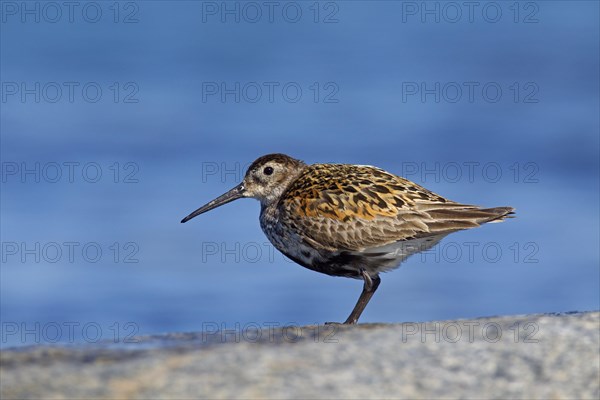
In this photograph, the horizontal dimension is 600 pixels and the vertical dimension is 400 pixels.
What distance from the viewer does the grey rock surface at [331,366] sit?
15.2 feet

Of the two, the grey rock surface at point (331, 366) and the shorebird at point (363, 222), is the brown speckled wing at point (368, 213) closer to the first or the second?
the shorebird at point (363, 222)

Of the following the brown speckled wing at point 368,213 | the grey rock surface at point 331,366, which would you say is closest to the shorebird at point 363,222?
the brown speckled wing at point 368,213

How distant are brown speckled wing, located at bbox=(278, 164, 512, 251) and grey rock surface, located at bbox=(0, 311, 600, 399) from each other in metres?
3.09

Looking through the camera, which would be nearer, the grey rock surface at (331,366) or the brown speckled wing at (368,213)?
the grey rock surface at (331,366)

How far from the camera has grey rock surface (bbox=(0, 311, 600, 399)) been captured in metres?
4.63

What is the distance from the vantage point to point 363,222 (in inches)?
352

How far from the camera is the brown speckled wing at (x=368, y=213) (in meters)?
8.87

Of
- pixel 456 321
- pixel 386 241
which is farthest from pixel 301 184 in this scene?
→ pixel 456 321

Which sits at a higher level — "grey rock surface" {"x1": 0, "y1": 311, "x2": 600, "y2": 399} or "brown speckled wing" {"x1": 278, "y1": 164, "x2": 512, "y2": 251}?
"brown speckled wing" {"x1": 278, "y1": 164, "x2": 512, "y2": 251}

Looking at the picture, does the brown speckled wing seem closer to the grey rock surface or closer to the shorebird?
the shorebird

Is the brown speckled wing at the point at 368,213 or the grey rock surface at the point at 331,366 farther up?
the brown speckled wing at the point at 368,213

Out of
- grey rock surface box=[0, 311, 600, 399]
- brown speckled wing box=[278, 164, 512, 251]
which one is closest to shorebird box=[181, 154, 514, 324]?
brown speckled wing box=[278, 164, 512, 251]

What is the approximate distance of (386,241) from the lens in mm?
8852

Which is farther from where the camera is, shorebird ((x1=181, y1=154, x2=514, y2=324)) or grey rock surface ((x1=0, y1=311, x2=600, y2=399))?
shorebird ((x1=181, y1=154, x2=514, y2=324))
